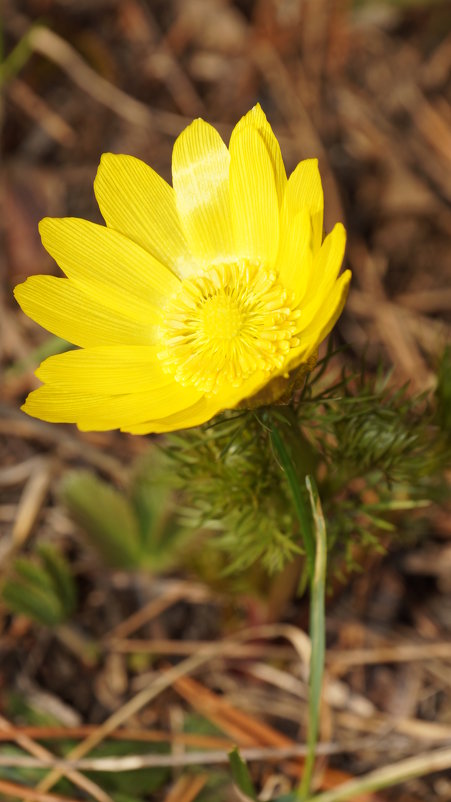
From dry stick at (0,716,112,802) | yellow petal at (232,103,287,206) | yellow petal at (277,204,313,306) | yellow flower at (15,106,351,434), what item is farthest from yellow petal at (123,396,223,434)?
dry stick at (0,716,112,802)

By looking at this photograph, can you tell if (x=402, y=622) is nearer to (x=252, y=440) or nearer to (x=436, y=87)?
(x=252, y=440)

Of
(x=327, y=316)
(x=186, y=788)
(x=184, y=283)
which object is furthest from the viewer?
(x=186, y=788)

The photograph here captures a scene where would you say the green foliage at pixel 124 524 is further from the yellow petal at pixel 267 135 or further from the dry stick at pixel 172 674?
the yellow petal at pixel 267 135

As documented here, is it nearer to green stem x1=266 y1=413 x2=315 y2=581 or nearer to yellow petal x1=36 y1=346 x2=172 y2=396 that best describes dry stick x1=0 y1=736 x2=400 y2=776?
green stem x1=266 y1=413 x2=315 y2=581

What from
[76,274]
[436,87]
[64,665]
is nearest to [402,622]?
[64,665]

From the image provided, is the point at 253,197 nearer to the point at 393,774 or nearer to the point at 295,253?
the point at 295,253

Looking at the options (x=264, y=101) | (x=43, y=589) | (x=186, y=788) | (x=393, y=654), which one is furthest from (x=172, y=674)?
(x=264, y=101)

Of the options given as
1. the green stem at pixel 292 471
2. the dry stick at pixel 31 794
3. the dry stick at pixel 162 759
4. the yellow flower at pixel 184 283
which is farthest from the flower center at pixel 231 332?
the dry stick at pixel 31 794
